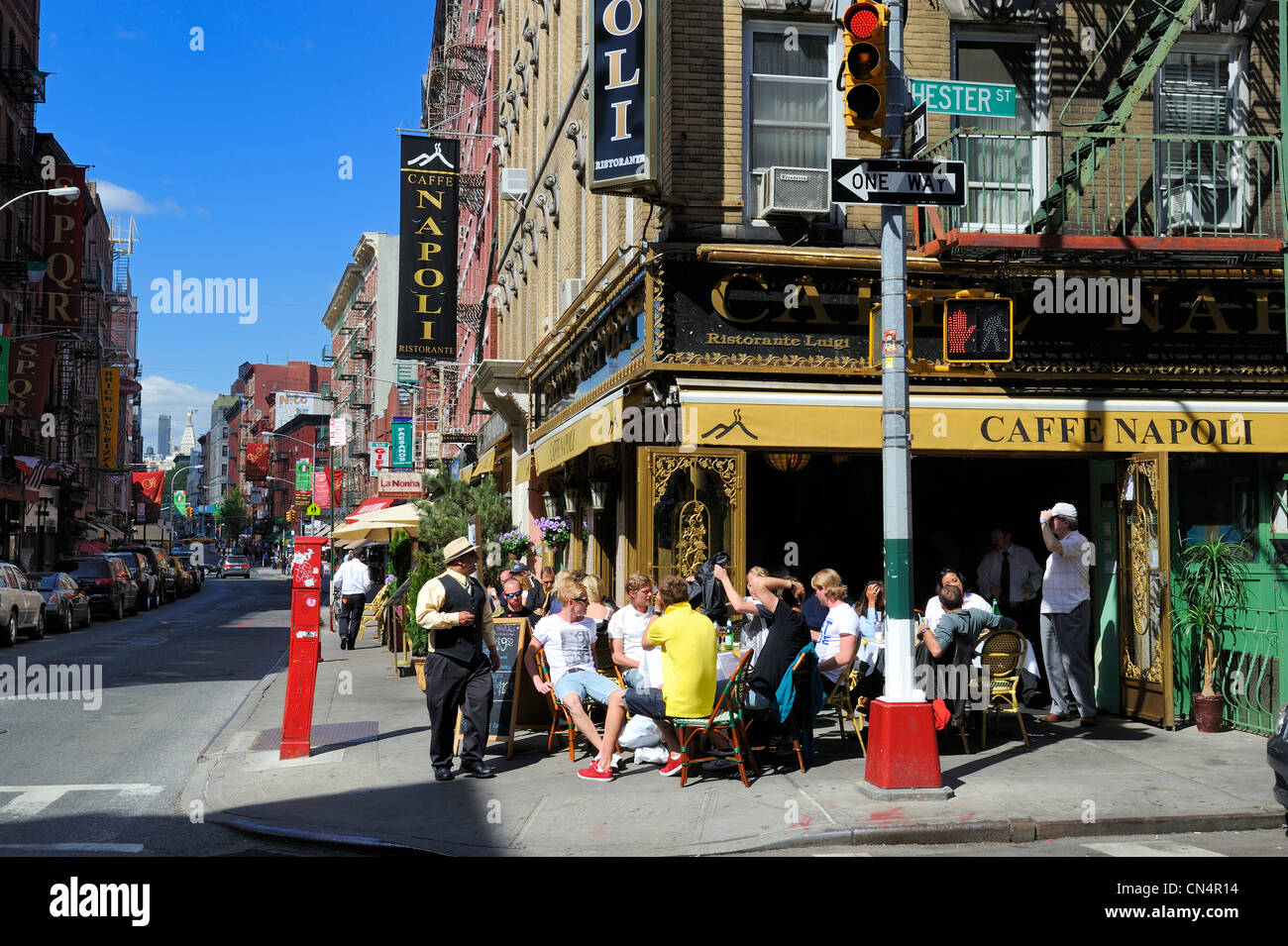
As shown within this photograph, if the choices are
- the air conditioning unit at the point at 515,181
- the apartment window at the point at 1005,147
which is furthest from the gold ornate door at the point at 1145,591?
the air conditioning unit at the point at 515,181

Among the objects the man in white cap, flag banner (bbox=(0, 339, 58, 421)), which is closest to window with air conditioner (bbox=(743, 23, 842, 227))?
Answer: the man in white cap

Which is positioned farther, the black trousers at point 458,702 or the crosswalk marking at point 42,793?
the black trousers at point 458,702

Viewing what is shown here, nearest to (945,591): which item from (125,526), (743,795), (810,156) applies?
(743,795)

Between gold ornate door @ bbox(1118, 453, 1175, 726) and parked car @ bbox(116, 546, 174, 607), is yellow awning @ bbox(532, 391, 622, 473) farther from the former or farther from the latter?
parked car @ bbox(116, 546, 174, 607)

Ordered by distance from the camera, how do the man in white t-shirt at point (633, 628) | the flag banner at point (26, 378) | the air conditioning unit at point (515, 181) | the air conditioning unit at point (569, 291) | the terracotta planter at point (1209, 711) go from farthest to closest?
the flag banner at point (26, 378) → the air conditioning unit at point (515, 181) → the air conditioning unit at point (569, 291) → the terracotta planter at point (1209, 711) → the man in white t-shirt at point (633, 628)

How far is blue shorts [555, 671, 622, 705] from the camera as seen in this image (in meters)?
9.77

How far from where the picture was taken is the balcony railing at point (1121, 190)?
486 inches

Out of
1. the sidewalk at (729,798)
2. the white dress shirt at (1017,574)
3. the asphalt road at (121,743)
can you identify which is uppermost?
the white dress shirt at (1017,574)

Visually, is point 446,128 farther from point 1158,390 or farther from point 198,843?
point 198,843

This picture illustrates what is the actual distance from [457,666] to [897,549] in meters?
3.64

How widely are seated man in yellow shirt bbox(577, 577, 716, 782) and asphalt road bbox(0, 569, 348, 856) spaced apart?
8.53ft

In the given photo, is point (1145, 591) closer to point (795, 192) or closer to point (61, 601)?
point (795, 192)

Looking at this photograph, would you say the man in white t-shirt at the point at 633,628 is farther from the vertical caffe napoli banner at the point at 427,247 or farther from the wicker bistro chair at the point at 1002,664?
the vertical caffe napoli banner at the point at 427,247

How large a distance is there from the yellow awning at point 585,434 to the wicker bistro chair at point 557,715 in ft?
9.03
